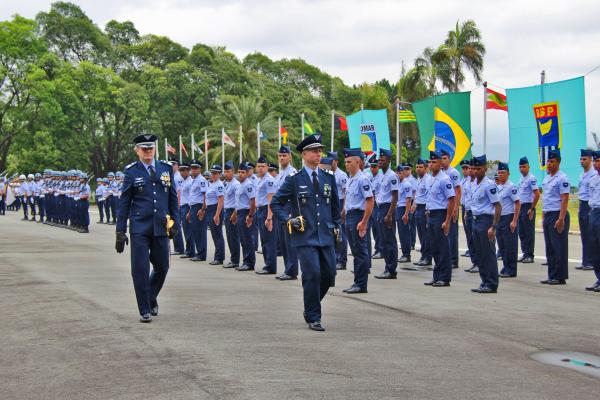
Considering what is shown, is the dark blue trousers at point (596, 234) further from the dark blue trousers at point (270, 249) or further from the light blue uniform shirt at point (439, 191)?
the dark blue trousers at point (270, 249)

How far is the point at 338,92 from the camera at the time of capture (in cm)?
7112

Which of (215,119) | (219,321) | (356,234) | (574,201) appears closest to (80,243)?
(356,234)

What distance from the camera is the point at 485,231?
11727 millimetres

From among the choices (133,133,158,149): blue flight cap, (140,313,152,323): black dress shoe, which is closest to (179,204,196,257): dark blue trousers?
(133,133,158,149): blue flight cap

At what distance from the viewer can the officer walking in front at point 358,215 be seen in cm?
1119

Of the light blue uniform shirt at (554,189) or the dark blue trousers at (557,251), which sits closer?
the dark blue trousers at (557,251)

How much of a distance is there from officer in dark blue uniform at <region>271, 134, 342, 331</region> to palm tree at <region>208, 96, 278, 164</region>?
2001 inches

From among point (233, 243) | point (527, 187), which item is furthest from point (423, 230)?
point (233, 243)

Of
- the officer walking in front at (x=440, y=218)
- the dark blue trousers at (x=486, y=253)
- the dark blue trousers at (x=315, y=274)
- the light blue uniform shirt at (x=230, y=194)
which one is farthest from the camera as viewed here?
the light blue uniform shirt at (x=230, y=194)

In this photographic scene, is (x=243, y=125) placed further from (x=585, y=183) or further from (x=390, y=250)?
(x=390, y=250)

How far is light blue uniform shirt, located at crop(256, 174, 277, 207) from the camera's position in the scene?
49.3 feet

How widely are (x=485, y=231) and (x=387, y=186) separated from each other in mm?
3464

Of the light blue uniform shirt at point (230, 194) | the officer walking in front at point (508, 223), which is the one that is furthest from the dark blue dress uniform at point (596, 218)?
the light blue uniform shirt at point (230, 194)

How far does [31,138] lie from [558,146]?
1678 inches
